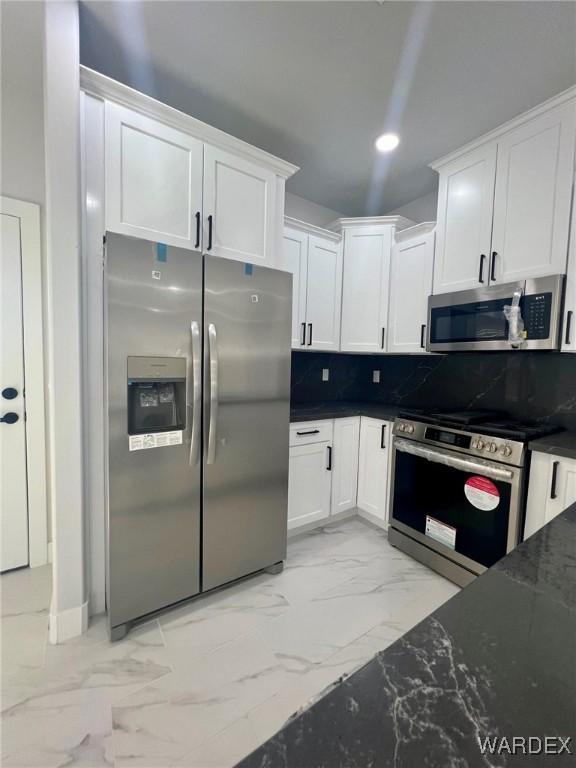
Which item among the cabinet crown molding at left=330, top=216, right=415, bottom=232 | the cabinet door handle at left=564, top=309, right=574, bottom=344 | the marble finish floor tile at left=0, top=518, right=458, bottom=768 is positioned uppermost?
the cabinet crown molding at left=330, top=216, right=415, bottom=232

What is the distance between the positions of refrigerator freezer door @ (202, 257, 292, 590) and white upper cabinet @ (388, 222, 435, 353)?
Answer: 114cm

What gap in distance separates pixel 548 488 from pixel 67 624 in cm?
243

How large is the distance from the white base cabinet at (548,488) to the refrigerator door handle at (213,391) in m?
1.66

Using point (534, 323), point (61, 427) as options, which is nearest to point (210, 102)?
point (61, 427)

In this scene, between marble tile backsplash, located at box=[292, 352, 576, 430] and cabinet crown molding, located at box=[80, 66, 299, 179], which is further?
marble tile backsplash, located at box=[292, 352, 576, 430]

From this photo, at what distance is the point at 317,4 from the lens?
142 cm

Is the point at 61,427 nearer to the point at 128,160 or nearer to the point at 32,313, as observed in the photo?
the point at 32,313

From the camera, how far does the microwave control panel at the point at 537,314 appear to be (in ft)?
6.07

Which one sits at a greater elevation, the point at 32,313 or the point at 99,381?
the point at 32,313

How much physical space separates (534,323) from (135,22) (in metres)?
2.43

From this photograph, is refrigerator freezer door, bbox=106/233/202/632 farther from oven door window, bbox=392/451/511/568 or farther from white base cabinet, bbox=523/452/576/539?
white base cabinet, bbox=523/452/576/539

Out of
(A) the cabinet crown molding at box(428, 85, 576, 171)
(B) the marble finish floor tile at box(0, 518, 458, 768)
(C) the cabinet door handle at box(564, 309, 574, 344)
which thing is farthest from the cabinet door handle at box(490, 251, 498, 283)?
(B) the marble finish floor tile at box(0, 518, 458, 768)

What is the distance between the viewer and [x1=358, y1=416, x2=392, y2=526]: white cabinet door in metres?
2.63

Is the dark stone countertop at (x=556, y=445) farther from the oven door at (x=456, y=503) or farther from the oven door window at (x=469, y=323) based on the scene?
the oven door window at (x=469, y=323)
